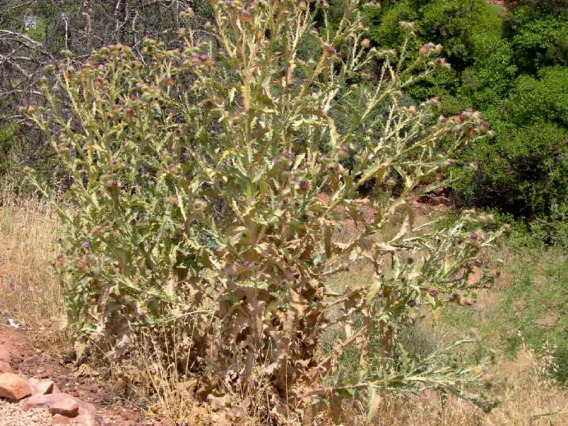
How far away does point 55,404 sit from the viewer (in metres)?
3.12

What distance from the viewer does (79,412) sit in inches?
125

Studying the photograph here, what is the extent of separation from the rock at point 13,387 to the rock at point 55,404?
40mm

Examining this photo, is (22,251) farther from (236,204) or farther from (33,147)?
(33,147)

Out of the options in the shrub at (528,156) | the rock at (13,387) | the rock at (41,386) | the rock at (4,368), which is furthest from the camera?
the shrub at (528,156)

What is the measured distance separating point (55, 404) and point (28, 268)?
5.89 feet

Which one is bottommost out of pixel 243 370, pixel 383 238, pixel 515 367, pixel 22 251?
pixel 515 367

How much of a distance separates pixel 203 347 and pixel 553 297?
2.69 m

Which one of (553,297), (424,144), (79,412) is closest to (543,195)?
(553,297)

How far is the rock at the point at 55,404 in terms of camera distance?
10.2 ft

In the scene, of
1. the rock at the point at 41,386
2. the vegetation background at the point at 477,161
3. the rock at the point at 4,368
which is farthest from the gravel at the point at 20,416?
the vegetation background at the point at 477,161

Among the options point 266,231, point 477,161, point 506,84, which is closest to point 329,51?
point 266,231

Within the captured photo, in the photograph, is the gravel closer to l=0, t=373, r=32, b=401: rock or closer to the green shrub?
l=0, t=373, r=32, b=401: rock

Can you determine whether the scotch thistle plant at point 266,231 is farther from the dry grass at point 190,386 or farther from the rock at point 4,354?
the rock at point 4,354

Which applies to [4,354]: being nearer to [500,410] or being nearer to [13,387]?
[13,387]
